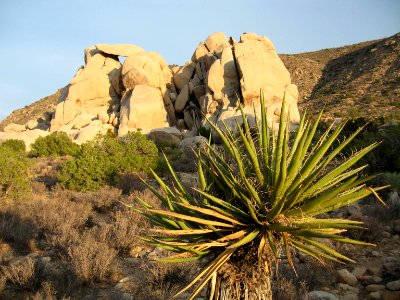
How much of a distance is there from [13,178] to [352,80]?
43.2m

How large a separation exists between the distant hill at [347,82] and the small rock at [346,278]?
23.5 m

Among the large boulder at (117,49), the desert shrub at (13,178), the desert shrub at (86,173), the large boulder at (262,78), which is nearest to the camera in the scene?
the desert shrub at (13,178)

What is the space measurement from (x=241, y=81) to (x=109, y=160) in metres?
17.6

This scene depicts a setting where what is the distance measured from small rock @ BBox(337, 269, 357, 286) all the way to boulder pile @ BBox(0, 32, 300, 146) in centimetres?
1974

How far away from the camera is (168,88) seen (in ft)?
124

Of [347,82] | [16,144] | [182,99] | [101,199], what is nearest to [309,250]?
[101,199]

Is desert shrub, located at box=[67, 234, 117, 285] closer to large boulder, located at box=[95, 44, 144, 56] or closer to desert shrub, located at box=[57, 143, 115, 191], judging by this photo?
desert shrub, located at box=[57, 143, 115, 191]

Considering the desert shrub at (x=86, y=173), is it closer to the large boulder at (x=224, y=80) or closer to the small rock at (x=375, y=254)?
the small rock at (x=375, y=254)

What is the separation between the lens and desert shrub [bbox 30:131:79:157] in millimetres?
25000

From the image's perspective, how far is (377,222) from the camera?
287 inches

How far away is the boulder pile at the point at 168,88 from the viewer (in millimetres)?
29297

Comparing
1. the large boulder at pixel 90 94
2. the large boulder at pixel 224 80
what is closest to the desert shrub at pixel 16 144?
the large boulder at pixel 90 94

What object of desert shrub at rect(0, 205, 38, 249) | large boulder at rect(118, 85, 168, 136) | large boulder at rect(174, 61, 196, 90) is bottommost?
desert shrub at rect(0, 205, 38, 249)

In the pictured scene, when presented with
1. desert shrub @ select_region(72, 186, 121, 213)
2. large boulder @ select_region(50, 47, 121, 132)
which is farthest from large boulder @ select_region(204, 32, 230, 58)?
desert shrub @ select_region(72, 186, 121, 213)
